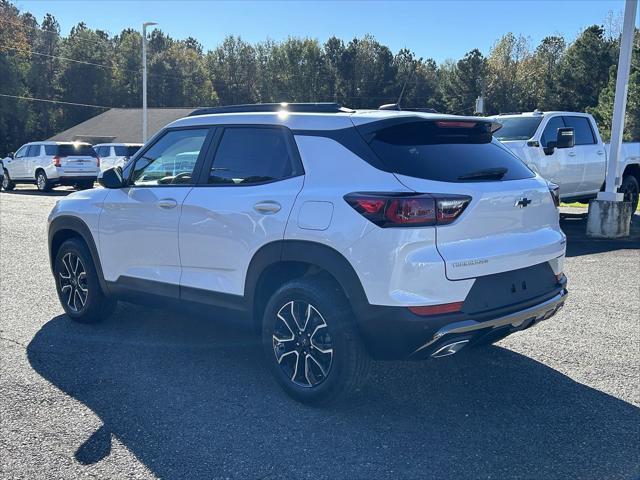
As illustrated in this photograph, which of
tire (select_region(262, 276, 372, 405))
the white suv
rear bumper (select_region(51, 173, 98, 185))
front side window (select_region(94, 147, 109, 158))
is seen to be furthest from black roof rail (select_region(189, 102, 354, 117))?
front side window (select_region(94, 147, 109, 158))

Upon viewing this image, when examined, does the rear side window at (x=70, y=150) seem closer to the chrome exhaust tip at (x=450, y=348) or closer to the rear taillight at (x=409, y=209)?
the rear taillight at (x=409, y=209)

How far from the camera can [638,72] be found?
126 feet

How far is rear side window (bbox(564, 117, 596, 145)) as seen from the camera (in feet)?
38.6

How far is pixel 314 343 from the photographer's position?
397cm

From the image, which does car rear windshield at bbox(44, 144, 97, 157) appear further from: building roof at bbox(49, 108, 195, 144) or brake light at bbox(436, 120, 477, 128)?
brake light at bbox(436, 120, 477, 128)

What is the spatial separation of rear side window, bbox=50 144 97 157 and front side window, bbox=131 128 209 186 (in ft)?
63.7

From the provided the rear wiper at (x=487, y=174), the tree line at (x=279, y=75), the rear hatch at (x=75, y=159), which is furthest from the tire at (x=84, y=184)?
the tree line at (x=279, y=75)

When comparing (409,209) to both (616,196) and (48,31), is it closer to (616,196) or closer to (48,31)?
(616,196)

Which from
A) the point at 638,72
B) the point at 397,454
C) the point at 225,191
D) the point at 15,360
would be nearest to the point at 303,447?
the point at 397,454

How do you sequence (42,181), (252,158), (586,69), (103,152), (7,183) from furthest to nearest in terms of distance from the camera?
(586,69) < (103,152) < (7,183) < (42,181) < (252,158)

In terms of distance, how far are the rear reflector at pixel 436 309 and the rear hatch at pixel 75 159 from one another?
2172 cm

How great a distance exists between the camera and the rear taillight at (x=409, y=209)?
3535 millimetres

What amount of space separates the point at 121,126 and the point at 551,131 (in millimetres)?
41689

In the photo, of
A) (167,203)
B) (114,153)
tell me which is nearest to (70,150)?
(114,153)
